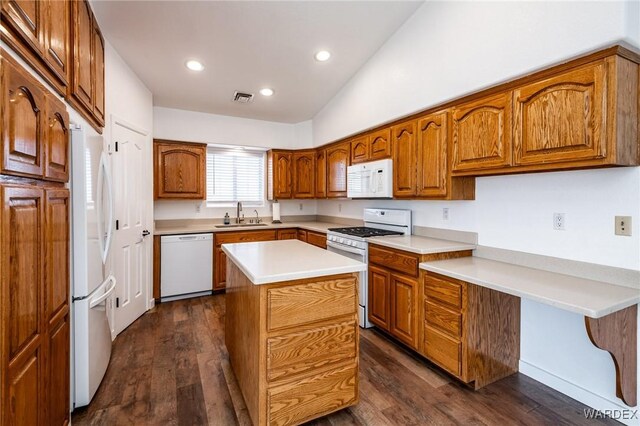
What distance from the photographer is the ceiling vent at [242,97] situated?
3905 millimetres

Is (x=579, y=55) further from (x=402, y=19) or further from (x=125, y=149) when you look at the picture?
(x=125, y=149)

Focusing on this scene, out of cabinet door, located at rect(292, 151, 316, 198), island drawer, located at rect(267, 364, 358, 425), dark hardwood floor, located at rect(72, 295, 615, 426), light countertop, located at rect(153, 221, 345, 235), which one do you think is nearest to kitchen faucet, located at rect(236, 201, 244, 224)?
light countertop, located at rect(153, 221, 345, 235)

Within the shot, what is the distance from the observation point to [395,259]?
8.89 ft

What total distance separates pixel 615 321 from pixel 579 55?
147 cm

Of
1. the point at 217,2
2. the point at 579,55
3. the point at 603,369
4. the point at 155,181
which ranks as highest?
the point at 217,2

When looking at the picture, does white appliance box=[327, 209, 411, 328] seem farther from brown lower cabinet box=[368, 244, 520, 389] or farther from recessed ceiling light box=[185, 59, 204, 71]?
recessed ceiling light box=[185, 59, 204, 71]

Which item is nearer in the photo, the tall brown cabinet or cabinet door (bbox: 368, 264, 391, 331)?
the tall brown cabinet

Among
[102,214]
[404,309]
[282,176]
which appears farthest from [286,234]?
[102,214]

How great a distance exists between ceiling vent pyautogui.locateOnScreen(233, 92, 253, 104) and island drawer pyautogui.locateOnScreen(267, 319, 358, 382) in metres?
3.23

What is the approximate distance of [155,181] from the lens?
401 centimetres

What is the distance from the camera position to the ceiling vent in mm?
3905

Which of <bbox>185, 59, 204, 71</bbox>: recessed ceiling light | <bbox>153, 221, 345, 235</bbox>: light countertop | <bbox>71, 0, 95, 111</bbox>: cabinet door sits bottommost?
<bbox>153, 221, 345, 235</bbox>: light countertop

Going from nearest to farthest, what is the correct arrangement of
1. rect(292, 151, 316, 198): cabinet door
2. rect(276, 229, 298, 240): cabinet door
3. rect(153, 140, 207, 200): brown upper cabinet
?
rect(153, 140, 207, 200): brown upper cabinet → rect(276, 229, 298, 240): cabinet door → rect(292, 151, 316, 198): cabinet door

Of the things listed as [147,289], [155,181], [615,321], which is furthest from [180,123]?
[615,321]
